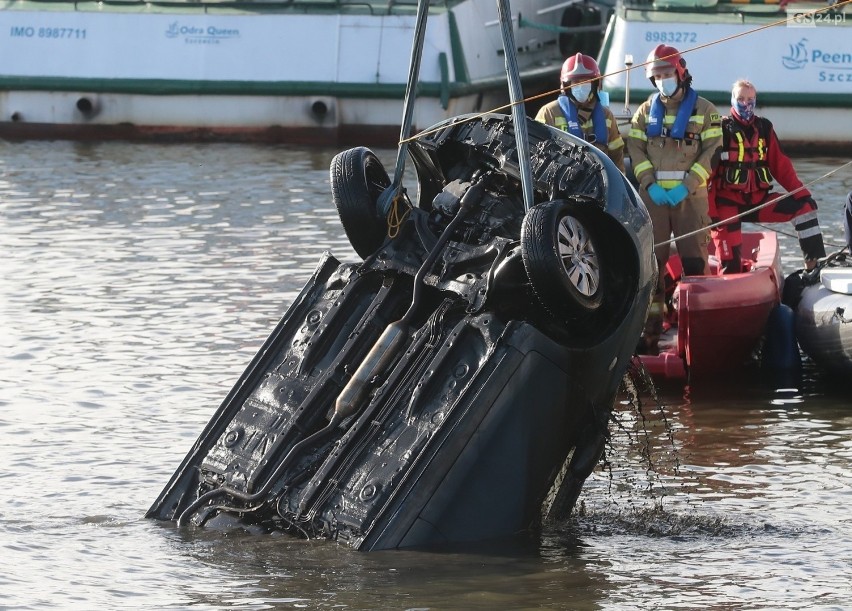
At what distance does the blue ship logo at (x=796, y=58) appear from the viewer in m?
21.6

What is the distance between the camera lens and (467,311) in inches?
293

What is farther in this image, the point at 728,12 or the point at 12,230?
the point at 728,12

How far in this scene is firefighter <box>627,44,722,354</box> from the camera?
11555 millimetres

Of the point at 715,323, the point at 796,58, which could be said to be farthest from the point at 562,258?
the point at 796,58

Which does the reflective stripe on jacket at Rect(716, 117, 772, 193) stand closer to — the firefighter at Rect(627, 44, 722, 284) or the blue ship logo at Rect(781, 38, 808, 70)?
the firefighter at Rect(627, 44, 722, 284)

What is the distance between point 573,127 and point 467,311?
4291 millimetres

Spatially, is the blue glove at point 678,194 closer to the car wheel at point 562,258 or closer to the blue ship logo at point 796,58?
the car wheel at point 562,258

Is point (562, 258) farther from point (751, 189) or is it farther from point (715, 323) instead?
point (751, 189)

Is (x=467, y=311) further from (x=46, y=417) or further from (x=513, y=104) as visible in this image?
(x=46, y=417)

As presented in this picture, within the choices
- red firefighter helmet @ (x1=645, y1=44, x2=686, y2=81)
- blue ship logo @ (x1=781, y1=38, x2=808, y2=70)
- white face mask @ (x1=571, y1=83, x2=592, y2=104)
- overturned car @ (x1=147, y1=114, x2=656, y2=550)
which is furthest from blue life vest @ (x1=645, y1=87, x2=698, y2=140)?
blue ship logo @ (x1=781, y1=38, x2=808, y2=70)

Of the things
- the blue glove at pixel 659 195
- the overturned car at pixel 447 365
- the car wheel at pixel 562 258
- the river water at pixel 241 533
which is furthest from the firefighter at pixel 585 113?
the car wheel at pixel 562 258

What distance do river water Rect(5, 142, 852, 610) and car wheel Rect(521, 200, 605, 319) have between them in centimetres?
108

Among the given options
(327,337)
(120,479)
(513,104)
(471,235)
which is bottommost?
(120,479)

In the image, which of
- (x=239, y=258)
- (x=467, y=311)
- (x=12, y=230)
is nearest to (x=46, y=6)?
(x=12, y=230)
